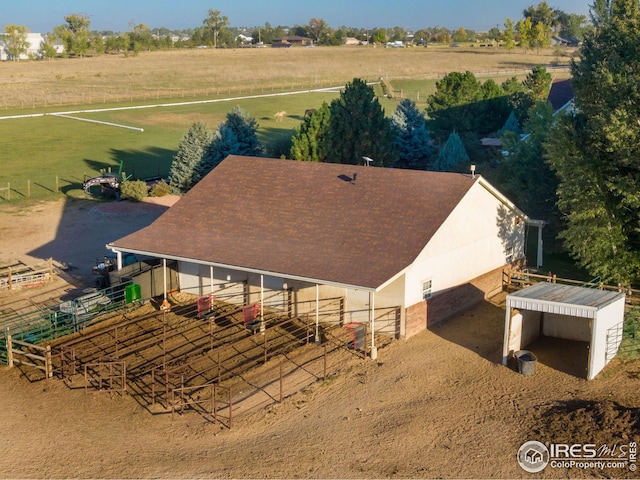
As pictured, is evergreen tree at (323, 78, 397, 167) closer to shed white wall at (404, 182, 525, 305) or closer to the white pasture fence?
shed white wall at (404, 182, 525, 305)

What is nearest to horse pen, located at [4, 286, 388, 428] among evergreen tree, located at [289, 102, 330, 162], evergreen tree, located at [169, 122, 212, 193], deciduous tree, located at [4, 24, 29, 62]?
evergreen tree, located at [289, 102, 330, 162]

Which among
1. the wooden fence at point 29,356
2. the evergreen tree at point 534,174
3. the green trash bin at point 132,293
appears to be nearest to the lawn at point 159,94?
the evergreen tree at point 534,174

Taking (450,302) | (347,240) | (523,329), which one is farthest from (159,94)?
(523,329)

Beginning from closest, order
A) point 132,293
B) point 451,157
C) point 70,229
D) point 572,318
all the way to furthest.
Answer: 1. point 572,318
2. point 132,293
3. point 70,229
4. point 451,157

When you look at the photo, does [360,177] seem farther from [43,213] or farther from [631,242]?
[43,213]

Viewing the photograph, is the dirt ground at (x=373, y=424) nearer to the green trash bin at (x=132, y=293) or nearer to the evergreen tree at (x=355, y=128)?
the green trash bin at (x=132, y=293)

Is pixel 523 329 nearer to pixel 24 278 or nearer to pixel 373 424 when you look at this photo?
pixel 373 424

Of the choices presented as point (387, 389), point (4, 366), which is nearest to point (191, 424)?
point (387, 389)
